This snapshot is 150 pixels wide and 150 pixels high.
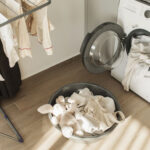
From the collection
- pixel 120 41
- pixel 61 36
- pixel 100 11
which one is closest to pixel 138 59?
pixel 120 41

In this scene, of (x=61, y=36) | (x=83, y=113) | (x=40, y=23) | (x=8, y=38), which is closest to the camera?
(x=8, y=38)

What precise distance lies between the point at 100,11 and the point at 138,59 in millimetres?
517

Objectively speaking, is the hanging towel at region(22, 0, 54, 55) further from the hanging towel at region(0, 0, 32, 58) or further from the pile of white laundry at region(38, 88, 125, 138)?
the pile of white laundry at region(38, 88, 125, 138)

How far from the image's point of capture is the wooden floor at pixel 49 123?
64.5 inches

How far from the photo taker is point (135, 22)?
159 centimetres

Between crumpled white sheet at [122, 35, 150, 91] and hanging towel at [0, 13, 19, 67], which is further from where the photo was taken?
crumpled white sheet at [122, 35, 150, 91]

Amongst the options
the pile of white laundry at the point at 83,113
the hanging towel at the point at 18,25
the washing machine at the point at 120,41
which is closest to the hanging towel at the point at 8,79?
the pile of white laundry at the point at 83,113

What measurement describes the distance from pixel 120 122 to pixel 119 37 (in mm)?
614

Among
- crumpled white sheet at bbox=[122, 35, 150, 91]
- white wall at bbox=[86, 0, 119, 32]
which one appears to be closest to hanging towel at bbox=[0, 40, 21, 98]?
white wall at bbox=[86, 0, 119, 32]

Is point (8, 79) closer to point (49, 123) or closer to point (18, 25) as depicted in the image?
point (49, 123)

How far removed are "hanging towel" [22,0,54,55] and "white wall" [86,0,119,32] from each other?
63 centimetres

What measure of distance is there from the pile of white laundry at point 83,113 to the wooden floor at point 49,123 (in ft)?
0.35

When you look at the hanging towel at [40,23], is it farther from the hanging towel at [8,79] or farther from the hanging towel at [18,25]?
the hanging towel at [8,79]

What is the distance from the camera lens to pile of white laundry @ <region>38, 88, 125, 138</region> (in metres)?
1.61
